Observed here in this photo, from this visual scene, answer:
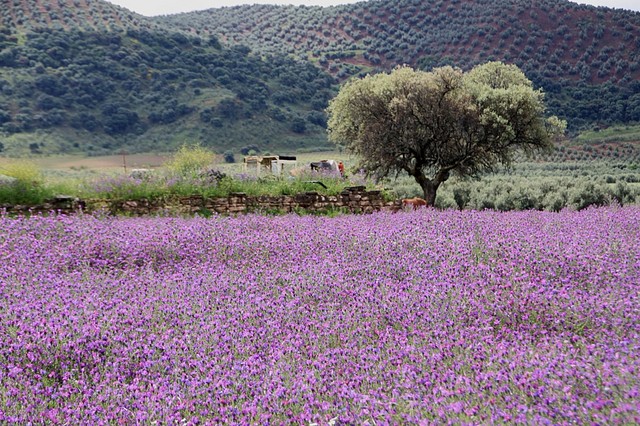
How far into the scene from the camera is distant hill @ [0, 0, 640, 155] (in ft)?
244

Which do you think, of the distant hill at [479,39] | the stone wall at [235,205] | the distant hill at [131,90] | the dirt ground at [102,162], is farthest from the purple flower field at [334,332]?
the distant hill at [479,39]

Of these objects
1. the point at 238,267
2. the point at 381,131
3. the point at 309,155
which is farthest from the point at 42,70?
the point at 238,267

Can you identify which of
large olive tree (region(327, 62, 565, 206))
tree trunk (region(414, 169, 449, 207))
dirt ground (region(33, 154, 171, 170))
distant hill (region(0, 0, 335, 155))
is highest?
distant hill (region(0, 0, 335, 155))

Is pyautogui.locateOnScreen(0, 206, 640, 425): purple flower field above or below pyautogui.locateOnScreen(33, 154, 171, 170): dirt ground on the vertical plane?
below

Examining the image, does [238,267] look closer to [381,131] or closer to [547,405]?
[547,405]

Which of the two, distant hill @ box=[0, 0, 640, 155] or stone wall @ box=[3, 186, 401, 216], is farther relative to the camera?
distant hill @ box=[0, 0, 640, 155]

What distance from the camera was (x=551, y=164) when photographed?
55594mm

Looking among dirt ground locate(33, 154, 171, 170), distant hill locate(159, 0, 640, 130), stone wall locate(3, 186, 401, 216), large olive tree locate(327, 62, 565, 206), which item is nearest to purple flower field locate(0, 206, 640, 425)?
stone wall locate(3, 186, 401, 216)

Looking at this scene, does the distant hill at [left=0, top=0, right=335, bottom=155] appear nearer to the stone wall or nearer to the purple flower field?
the stone wall

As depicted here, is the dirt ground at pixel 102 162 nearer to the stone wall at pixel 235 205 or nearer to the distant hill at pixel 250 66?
the distant hill at pixel 250 66

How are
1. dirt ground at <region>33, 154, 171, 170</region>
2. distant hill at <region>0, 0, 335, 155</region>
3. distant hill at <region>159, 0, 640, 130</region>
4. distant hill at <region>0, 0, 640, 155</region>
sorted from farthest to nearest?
distant hill at <region>159, 0, 640, 130</region> < distant hill at <region>0, 0, 640, 155</region> < distant hill at <region>0, 0, 335, 155</region> < dirt ground at <region>33, 154, 171, 170</region>

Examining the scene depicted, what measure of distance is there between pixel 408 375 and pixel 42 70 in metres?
84.9

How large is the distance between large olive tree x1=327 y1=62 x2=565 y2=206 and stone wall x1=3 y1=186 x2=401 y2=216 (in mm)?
7846

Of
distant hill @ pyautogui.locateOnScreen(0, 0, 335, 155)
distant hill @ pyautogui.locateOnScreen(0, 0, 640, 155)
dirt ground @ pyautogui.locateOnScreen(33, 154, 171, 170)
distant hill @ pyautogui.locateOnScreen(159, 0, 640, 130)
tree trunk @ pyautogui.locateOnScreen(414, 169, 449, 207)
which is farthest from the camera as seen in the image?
distant hill @ pyautogui.locateOnScreen(159, 0, 640, 130)
